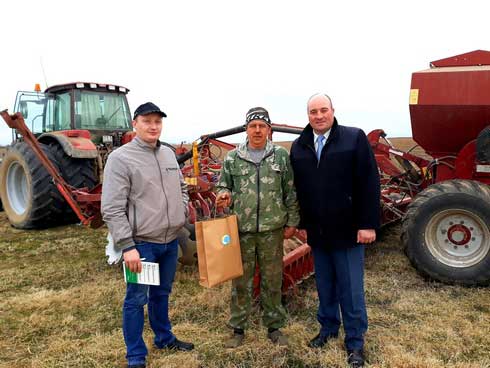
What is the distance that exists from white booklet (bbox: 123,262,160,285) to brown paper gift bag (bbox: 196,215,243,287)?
0.28m

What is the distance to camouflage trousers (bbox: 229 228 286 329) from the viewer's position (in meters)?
2.80

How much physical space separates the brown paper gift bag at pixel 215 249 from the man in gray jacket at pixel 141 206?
0.58 feet

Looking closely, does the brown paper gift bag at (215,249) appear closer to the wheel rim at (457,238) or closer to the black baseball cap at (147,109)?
the black baseball cap at (147,109)

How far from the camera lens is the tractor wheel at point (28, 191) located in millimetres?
6391

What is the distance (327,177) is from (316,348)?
3.73ft

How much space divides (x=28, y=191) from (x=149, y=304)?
4654 millimetres

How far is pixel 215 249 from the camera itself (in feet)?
8.66

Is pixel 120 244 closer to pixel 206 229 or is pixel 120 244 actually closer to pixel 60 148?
pixel 206 229

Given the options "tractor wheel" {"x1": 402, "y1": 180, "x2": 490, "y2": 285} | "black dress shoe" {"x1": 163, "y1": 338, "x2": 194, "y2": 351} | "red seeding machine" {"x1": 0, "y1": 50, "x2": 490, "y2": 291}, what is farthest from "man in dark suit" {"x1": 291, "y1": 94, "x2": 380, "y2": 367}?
"tractor wheel" {"x1": 402, "y1": 180, "x2": 490, "y2": 285}

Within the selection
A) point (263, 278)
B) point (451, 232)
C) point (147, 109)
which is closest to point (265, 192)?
point (263, 278)

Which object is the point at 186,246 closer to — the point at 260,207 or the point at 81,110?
the point at 260,207

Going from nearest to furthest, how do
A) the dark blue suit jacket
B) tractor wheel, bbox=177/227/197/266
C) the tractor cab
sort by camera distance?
the dark blue suit jacket < tractor wheel, bbox=177/227/197/266 < the tractor cab

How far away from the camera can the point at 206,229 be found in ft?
8.66

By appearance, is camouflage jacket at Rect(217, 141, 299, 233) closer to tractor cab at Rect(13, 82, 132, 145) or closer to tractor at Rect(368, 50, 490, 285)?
tractor at Rect(368, 50, 490, 285)
